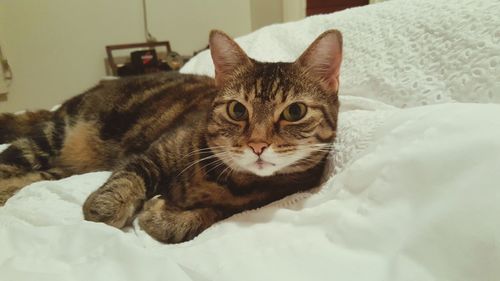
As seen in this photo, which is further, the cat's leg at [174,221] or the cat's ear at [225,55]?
the cat's ear at [225,55]

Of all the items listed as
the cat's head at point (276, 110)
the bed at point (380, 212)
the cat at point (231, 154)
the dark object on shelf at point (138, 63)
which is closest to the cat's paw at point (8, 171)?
the cat at point (231, 154)

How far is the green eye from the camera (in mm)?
916

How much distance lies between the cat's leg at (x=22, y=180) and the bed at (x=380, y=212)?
0.37ft

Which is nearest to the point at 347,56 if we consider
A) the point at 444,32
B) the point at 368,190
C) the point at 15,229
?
the point at 444,32

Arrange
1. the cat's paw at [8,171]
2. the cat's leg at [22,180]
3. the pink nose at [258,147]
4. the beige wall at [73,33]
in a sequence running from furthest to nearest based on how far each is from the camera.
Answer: the beige wall at [73,33] < the cat's paw at [8,171] < the cat's leg at [22,180] < the pink nose at [258,147]

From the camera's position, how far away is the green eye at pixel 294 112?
92 centimetres

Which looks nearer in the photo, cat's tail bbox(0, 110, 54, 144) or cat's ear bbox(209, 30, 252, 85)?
cat's ear bbox(209, 30, 252, 85)

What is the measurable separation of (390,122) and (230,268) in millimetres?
424

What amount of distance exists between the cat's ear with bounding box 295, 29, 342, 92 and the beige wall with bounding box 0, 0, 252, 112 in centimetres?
265

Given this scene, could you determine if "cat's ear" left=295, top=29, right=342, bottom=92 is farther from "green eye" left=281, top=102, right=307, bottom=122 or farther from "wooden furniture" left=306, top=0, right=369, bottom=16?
"wooden furniture" left=306, top=0, right=369, bottom=16

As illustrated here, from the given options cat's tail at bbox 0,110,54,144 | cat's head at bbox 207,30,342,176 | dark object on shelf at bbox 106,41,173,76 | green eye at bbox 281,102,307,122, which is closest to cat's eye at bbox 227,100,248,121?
cat's head at bbox 207,30,342,176

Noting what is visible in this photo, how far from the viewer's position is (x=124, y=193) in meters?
0.95

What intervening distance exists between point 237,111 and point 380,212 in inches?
19.0

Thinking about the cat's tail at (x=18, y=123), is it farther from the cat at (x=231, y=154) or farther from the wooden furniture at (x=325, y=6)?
the wooden furniture at (x=325, y=6)
